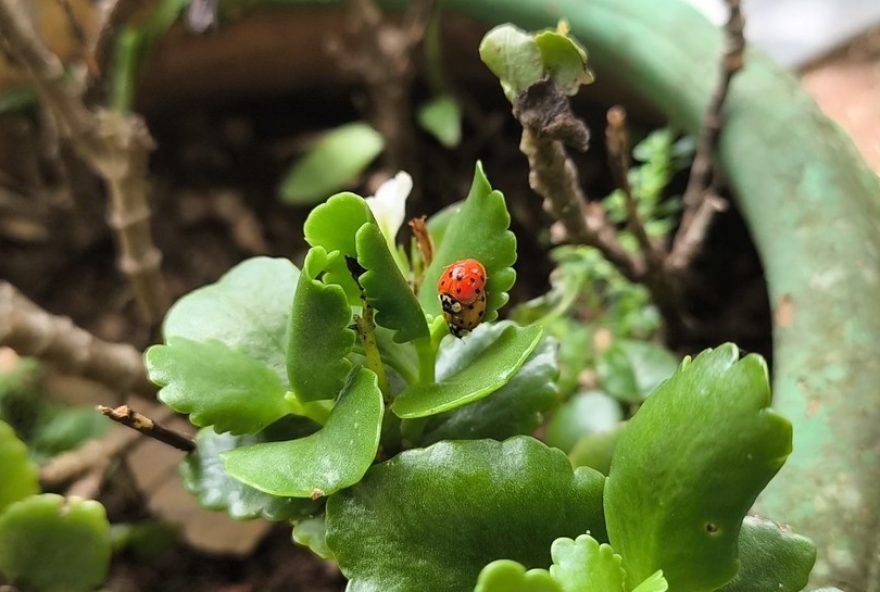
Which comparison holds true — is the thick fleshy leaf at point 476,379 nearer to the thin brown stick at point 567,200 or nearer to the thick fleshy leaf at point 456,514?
the thick fleshy leaf at point 456,514

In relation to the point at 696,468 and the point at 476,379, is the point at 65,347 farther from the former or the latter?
the point at 696,468

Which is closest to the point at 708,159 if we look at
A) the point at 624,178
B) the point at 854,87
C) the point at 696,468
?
the point at 624,178

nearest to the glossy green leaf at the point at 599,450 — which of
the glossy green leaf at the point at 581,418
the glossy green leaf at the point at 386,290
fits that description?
the glossy green leaf at the point at 581,418

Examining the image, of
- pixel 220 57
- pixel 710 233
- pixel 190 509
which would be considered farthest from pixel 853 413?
pixel 220 57

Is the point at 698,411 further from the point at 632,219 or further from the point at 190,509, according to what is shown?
the point at 190,509

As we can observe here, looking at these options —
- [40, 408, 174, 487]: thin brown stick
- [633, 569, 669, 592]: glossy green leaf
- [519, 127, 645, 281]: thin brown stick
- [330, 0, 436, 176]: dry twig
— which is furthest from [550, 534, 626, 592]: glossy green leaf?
[330, 0, 436, 176]: dry twig

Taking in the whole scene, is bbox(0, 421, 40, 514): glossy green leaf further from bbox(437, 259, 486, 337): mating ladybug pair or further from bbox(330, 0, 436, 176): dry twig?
bbox(330, 0, 436, 176): dry twig
